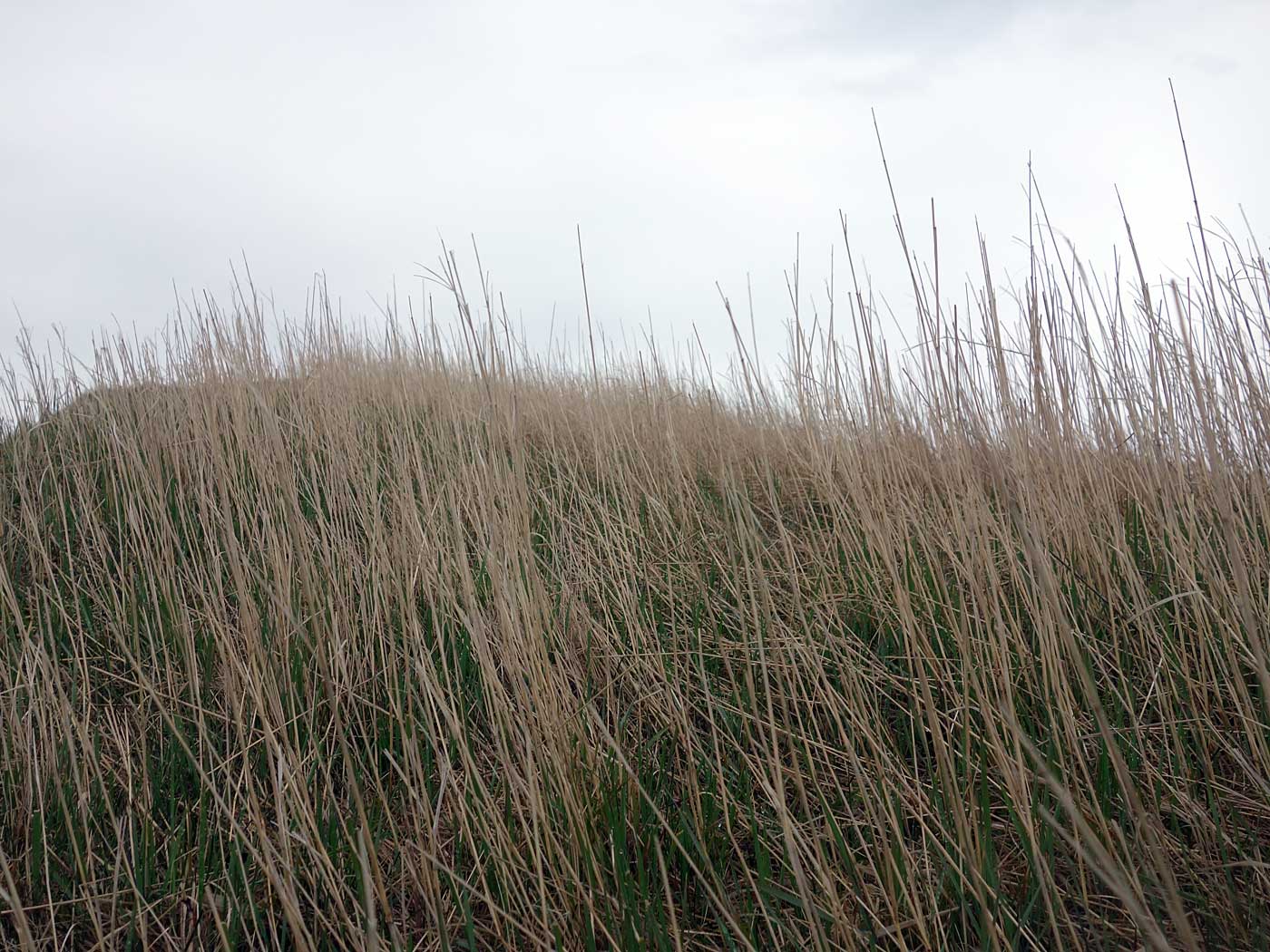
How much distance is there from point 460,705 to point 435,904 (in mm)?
579

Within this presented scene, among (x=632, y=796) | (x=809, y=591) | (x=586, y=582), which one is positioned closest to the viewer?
(x=632, y=796)

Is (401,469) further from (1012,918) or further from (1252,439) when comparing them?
(1252,439)

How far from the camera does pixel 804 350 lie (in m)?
2.18

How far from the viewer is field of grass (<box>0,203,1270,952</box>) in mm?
1049

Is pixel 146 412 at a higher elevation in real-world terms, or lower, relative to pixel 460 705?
higher

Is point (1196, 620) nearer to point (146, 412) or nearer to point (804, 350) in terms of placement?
point (804, 350)

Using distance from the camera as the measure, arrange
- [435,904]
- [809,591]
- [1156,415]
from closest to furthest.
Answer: [435,904], [1156,415], [809,591]

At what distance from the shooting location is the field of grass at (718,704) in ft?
3.44

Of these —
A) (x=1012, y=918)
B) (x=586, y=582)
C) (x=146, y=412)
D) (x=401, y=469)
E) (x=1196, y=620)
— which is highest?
(x=146, y=412)

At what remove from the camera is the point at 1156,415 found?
169cm

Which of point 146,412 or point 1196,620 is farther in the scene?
point 146,412

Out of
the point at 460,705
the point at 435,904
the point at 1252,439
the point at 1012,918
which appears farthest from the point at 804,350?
the point at 435,904

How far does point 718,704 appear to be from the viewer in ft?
4.95

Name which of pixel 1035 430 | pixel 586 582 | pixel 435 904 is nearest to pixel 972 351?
pixel 1035 430
